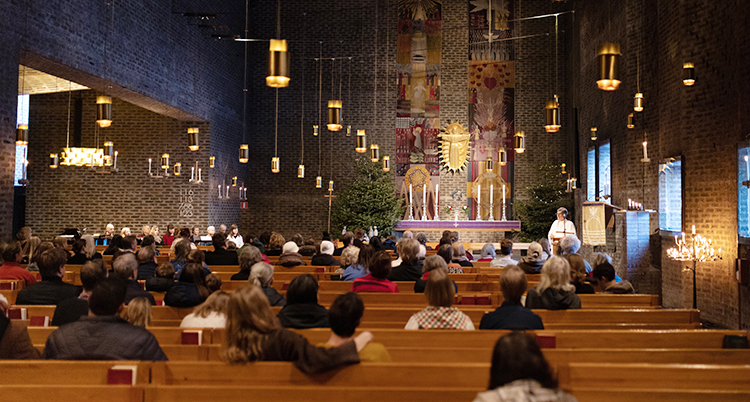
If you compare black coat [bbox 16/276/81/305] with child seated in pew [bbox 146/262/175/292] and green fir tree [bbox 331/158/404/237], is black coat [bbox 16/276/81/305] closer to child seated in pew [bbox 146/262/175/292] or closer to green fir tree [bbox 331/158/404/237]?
child seated in pew [bbox 146/262/175/292]

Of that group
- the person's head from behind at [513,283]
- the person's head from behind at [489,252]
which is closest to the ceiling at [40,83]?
the person's head from behind at [489,252]

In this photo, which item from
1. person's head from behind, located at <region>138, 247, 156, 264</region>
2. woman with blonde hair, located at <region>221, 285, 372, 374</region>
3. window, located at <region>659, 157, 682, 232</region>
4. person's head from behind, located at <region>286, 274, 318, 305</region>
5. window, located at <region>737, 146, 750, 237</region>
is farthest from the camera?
window, located at <region>659, 157, 682, 232</region>

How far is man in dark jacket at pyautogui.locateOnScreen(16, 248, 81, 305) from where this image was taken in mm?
4777

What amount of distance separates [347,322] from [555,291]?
7.49 ft

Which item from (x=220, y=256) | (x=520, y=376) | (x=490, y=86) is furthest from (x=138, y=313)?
(x=490, y=86)

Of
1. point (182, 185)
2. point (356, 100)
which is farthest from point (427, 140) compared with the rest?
point (182, 185)

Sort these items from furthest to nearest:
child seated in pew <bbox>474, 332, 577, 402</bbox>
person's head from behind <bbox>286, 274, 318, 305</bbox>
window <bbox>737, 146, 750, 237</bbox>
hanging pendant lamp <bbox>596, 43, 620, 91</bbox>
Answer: window <bbox>737, 146, 750, 237</bbox> < hanging pendant lamp <bbox>596, 43, 620, 91</bbox> < person's head from behind <bbox>286, 274, 318, 305</bbox> < child seated in pew <bbox>474, 332, 577, 402</bbox>

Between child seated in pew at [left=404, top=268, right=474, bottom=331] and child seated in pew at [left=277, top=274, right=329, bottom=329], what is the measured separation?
59 cm

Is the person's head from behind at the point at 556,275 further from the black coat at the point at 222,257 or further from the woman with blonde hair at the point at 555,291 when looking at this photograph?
the black coat at the point at 222,257

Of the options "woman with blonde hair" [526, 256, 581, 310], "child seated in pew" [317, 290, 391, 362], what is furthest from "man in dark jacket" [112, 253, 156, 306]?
"woman with blonde hair" [526, 256, 581, 310]

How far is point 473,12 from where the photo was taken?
63.1ft

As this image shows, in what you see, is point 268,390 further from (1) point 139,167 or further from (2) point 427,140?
(2) point 427,140

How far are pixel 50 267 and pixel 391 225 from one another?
12766 millimetres

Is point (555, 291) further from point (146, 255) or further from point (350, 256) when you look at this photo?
point (146, 255)
